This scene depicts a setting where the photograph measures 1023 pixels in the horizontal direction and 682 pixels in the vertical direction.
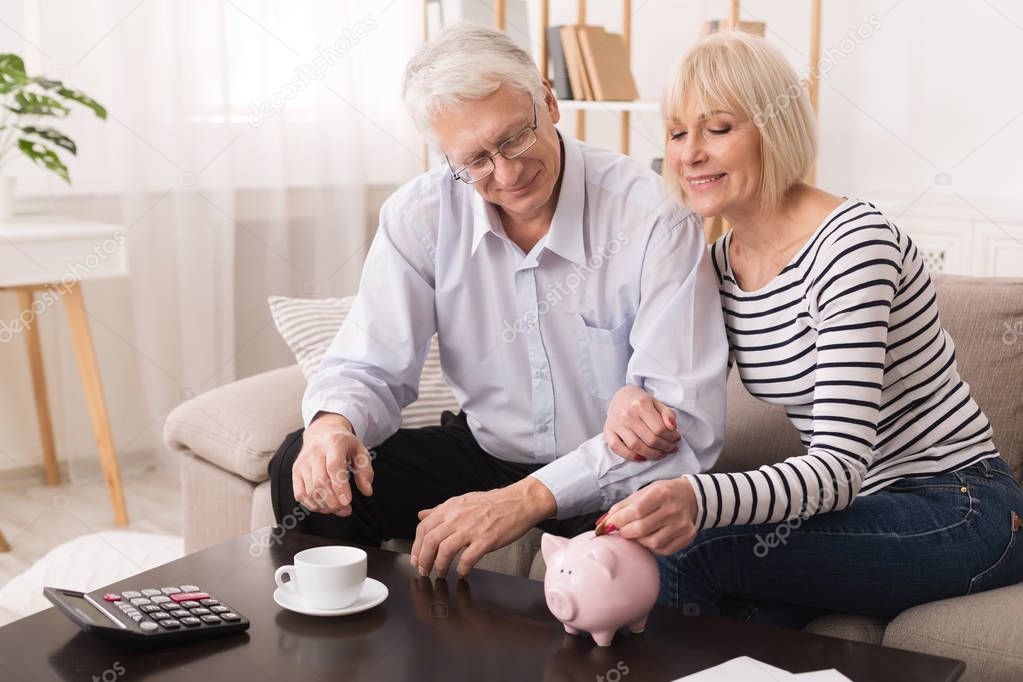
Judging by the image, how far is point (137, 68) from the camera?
128 inches

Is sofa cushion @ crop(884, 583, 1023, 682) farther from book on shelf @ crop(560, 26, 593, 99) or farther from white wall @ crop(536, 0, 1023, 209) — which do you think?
book on shelf @ crop(560, 26, 593, 99)

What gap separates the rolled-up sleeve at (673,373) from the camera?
1447 millimetres

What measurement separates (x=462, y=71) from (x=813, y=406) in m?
0.64

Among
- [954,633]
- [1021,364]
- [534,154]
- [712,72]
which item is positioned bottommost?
[954,633]

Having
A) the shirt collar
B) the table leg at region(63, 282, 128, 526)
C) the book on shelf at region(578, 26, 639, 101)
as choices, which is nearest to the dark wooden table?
the shirt collar

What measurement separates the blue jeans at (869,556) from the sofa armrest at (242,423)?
80 centimetres

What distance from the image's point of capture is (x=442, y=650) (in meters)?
1.14

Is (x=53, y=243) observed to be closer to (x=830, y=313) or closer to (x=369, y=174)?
(x=369, y=174)

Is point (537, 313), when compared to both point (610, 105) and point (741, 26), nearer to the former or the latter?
point (741, 26)

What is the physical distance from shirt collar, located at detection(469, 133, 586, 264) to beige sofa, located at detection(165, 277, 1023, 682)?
445mm

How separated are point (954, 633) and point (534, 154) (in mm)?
818

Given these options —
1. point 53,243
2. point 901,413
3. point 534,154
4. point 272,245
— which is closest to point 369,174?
point 272,245

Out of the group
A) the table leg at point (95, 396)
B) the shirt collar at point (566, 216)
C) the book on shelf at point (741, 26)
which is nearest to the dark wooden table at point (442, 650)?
the shirt collar at point (566, 216)

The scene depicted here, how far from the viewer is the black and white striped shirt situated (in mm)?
1268
